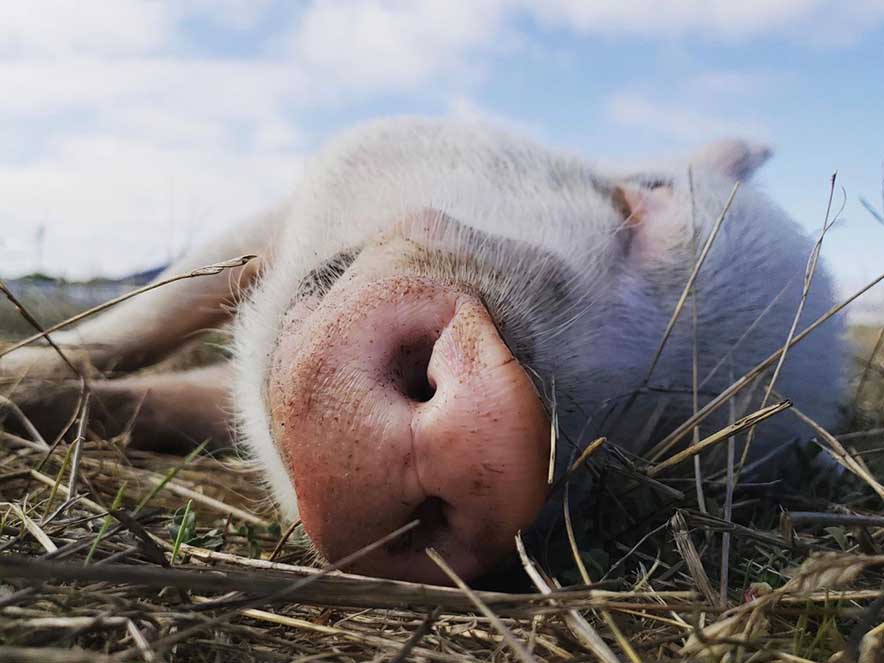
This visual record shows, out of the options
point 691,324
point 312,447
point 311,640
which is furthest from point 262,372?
point 691,324

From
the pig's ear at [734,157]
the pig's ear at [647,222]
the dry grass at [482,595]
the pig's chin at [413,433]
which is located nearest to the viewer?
the dry grass at [482,595]

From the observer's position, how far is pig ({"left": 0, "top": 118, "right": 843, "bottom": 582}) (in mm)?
1186

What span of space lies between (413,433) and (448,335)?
0.15 m

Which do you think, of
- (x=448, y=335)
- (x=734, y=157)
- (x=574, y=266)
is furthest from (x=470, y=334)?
(x=734, y=157)

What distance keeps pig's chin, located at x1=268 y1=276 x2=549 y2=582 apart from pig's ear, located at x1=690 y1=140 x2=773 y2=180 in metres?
A: 1.71

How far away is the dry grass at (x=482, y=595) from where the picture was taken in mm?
924

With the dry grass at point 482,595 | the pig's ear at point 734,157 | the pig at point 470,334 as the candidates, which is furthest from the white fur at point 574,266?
the pig's ear at point 734,157

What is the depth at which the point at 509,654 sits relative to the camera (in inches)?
42.7

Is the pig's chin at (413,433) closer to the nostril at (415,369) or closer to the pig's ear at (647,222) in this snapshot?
the nostril at (415,369)

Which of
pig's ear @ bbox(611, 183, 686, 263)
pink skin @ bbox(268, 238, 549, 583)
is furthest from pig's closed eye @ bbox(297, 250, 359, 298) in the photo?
pig's ear @ bbox(611, 183, 686, 263)

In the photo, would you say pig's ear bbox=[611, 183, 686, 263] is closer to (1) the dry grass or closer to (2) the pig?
(2) the pig

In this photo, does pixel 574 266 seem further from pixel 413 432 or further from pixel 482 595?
pixel 482 595

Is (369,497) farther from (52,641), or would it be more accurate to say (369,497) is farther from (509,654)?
(52,641)

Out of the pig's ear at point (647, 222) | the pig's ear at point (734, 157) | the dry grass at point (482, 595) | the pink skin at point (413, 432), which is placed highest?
the pig's ear at point (734, 157)
